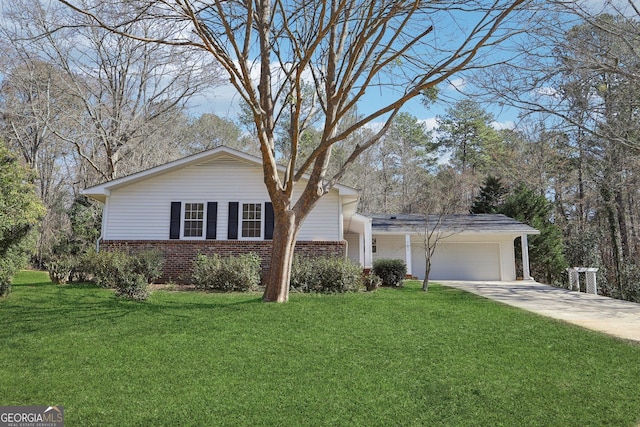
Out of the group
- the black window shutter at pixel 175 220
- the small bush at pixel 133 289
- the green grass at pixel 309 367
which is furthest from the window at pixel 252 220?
the green grass at pixel 309 367

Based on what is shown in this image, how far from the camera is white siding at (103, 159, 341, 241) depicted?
1513cm

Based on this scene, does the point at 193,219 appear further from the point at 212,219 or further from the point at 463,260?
the point at 463,260

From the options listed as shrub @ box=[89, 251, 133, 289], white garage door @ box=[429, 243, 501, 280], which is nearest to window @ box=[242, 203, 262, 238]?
shrub @ box=[89, 251, 133, 289]

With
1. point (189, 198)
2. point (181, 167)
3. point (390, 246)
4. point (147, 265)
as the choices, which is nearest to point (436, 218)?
point (390, 246)

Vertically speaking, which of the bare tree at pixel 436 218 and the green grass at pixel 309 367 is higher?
the bare tree at pixel 436 218

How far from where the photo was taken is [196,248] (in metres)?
14.9

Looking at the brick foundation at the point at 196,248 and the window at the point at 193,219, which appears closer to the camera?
the brick foundation at the point at 196,248

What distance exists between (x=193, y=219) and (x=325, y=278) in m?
5.93

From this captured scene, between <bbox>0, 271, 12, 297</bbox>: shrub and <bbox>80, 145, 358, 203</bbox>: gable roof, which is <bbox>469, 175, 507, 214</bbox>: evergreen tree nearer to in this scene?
<bbox>80, 145, 358, 203</bbox>: gable roof

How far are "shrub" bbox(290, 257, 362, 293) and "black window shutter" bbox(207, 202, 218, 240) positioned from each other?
418cm

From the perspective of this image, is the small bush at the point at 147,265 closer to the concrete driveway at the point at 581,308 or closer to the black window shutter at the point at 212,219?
the black window shutter at the point at 212,219

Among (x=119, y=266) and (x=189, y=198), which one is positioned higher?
(x=189, y=198)

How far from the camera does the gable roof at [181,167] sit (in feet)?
48.6

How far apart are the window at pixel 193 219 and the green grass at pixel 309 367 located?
6236 millimetres
